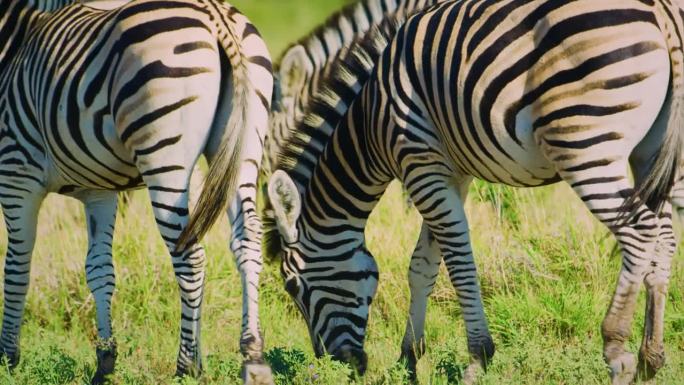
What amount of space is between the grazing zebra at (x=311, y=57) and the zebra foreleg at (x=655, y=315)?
8.66 ft

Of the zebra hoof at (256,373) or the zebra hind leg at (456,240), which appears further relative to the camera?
the zebra hind leg at (456,240)

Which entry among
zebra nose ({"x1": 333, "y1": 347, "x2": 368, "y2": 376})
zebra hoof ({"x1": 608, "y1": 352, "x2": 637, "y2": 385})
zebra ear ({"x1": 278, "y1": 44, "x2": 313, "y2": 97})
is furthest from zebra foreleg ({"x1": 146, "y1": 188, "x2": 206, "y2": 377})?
zebra ear ({"x1": 278, "y1": 44, "x2": 313, "y2": 97})

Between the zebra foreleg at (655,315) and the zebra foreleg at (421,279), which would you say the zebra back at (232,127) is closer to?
the zebra foreleg at (421,279)

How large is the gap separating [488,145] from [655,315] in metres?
1.21

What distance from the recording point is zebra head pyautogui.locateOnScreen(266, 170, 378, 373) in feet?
20.3

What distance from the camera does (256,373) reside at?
5172 mm

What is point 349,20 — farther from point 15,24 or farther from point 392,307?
point 15,24

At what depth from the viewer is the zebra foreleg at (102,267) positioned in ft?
20.6

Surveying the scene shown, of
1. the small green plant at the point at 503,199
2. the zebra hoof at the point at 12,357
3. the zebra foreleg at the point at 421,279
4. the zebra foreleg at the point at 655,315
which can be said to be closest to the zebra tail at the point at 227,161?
the zebra foreleg at the point at 421,279

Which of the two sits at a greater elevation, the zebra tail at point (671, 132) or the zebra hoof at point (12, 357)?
the zebra tail at point (671, 132)

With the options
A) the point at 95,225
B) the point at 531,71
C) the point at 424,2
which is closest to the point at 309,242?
the point at 95,225

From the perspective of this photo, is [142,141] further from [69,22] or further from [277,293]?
[277,293]

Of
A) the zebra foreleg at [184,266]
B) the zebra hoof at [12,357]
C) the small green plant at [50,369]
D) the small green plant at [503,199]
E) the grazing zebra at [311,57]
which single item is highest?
the grazing zebra at [311,57]

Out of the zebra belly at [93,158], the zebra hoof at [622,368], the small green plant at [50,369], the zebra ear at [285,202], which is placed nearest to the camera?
the zebra hoof at [622,368]
